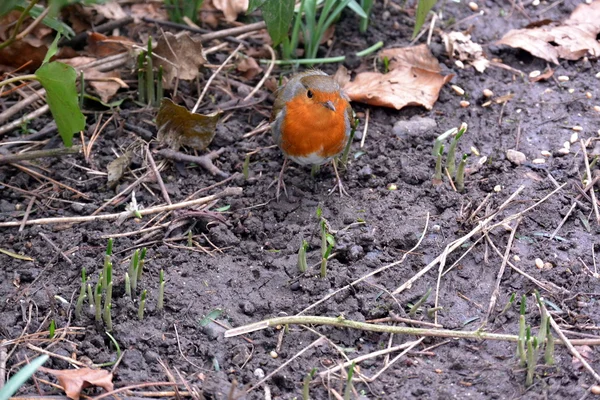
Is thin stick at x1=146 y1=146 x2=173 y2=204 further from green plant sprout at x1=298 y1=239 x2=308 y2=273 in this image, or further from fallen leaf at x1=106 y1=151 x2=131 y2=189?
green plant sprout at x1=298 y1=239 x2=308 y2=273

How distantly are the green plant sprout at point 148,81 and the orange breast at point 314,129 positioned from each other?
0.84m

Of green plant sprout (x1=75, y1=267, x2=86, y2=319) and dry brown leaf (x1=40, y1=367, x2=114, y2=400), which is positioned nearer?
dry brown leaf (x1=40, y1=367, x2=114, y2=400)

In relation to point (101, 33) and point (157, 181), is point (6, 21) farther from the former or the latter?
point (157, 181)

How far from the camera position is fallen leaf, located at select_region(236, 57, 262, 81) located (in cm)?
460

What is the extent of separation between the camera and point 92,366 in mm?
2768

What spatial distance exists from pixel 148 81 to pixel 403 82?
145 cm

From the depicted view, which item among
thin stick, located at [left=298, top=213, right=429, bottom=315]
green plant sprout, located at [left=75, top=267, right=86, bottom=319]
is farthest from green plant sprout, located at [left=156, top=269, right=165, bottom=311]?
thin stick, located at [left=298, top=213, right=429, bottom=315]

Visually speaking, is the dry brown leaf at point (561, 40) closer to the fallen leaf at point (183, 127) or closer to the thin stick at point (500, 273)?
the thin stick at point (500, 273)

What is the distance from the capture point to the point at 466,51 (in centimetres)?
460

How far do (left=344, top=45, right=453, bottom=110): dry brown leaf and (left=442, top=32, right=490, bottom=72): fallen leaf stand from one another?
147 mm

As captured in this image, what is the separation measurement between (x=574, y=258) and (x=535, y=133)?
995 millimetres

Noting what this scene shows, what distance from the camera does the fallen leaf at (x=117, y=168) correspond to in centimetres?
377

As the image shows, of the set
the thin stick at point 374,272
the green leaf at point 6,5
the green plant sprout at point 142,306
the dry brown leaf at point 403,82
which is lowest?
the thin stick at point 374,272

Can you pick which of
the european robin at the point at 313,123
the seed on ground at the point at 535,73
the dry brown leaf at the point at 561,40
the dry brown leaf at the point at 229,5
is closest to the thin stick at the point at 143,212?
the european robin at the point at 313,123
